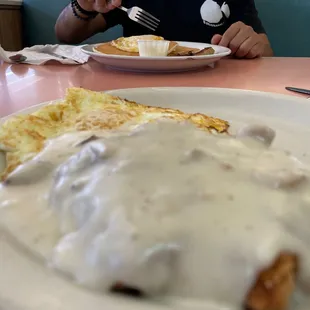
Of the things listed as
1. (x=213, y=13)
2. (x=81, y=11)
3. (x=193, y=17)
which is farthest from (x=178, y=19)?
(x=81, y=11)

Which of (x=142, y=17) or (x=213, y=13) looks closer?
(x=142, y=17)

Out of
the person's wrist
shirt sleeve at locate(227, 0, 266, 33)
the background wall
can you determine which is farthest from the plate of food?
the background wall

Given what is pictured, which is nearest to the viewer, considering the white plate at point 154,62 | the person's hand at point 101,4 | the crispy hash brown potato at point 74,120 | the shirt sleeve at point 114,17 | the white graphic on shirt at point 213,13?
the crispy hash brown potato at point 74,120

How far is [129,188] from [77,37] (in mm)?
2295

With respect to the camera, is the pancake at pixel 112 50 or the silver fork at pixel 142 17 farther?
the silver fork at pixel 142 17

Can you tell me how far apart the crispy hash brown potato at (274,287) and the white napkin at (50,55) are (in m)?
1.38

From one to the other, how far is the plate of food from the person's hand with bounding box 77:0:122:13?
337 millimetres

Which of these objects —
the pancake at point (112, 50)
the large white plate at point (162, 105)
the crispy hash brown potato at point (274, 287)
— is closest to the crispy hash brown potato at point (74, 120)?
the large white plate at point (162, 105)

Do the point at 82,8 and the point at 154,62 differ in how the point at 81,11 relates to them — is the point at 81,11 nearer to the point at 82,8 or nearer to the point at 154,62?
the point at 82,8

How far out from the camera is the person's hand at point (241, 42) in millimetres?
1756

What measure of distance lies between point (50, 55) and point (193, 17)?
1.04 m

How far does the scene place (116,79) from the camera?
1325 mm

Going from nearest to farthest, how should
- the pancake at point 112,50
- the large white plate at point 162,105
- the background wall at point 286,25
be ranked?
the large white plate at point 162,105, the pancake at point 112,50, the background wall at point 286,25

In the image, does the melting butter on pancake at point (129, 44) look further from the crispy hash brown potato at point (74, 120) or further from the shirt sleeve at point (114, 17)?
the shirt sleeve at point (114, 17)
